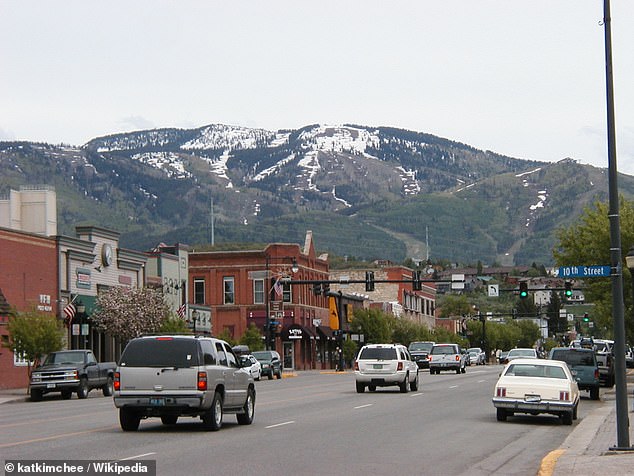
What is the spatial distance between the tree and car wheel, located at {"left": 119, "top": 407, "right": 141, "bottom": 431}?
2545 cm

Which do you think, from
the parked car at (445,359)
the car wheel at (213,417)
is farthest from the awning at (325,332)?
the car wheel at (213,417)

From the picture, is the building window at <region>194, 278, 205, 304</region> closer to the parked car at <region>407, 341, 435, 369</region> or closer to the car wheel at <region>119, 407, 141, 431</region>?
the parked car at <region>407, 341, 435, 369</region>

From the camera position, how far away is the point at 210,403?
23.3 meters

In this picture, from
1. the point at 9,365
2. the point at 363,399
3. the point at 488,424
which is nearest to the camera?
the point at 488,424

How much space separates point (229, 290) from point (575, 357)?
57282 millimetres

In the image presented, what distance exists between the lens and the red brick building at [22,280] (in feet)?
176

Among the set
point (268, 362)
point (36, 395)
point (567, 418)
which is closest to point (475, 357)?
point (268, 362)

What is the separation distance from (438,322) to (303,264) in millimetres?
66840

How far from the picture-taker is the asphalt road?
17.5 meters

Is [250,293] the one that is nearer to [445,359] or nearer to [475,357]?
[445,359]

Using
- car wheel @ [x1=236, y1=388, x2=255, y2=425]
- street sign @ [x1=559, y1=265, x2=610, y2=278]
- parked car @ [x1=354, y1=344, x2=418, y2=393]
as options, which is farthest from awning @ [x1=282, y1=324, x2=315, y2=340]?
street sign @ [x1=559, y1=265, x2=610, y2=278]

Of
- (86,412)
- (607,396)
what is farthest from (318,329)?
(86,412)

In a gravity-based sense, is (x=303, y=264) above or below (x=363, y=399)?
above

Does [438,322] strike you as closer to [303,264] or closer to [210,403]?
[303,264]
